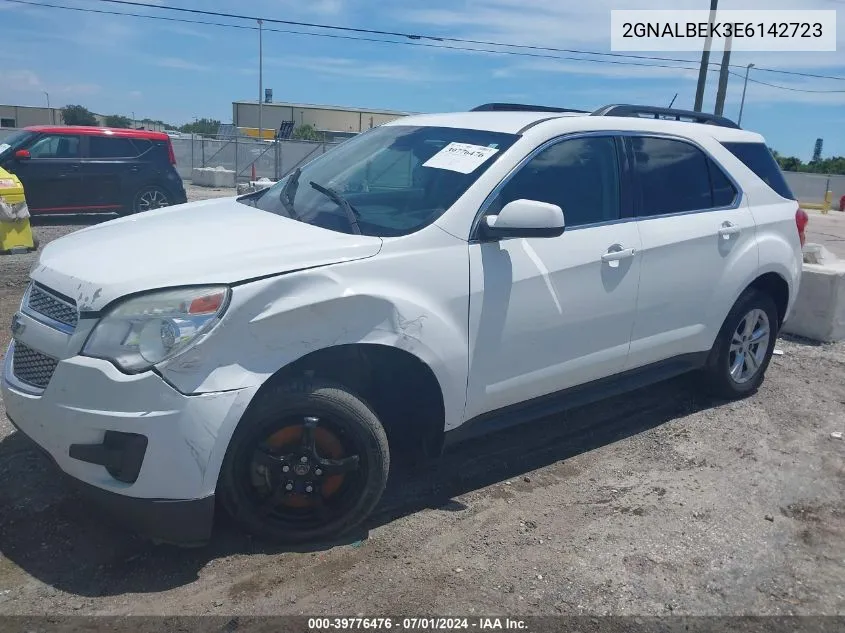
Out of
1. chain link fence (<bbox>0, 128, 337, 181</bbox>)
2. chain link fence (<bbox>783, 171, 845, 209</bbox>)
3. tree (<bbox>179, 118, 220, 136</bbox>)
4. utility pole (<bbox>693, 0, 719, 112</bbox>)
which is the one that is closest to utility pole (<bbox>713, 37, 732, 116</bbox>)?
utility pole (<bbox>693, 0, 719, 112</bbox>)

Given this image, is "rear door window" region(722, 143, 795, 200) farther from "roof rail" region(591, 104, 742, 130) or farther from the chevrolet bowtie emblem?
the chevrolet bowtie emblem

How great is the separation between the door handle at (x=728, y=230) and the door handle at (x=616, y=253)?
91 cm

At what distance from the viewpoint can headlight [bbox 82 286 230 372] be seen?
2.79 metres

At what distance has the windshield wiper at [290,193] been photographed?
12.4 ft

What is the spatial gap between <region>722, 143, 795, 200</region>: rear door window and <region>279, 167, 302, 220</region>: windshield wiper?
2.77 m

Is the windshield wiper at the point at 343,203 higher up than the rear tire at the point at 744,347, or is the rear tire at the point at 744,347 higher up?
the windshield wiper at the point at 343,203

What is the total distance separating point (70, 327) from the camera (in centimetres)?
293

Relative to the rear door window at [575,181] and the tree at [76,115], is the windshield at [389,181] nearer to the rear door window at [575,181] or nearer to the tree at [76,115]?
the rear door window at [575,181]

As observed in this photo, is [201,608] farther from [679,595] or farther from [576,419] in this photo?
[576,419]

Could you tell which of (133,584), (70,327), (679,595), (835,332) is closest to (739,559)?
(679,595)

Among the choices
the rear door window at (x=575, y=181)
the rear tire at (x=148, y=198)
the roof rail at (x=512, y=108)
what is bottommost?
the rear tire at (x=148, y=198)

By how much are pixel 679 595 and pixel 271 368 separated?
6.22 ft

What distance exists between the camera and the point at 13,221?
9359mm

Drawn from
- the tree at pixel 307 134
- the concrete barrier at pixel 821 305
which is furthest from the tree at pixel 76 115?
the concrete barrier at pixel 821 305
